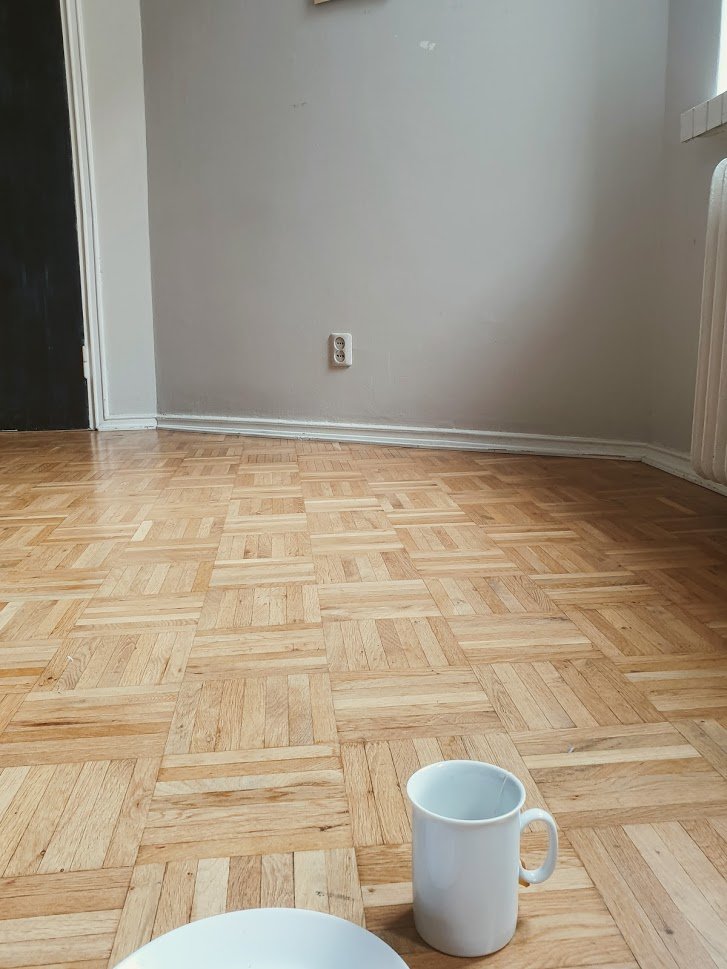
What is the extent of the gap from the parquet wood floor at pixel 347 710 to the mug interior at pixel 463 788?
3.0 inches

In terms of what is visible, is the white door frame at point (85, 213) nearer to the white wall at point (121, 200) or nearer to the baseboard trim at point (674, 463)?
the white wall at point (121, 200)

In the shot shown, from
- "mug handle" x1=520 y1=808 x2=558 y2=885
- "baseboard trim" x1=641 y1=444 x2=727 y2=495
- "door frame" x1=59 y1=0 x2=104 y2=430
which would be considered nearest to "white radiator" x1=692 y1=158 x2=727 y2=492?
"baseboard trim" x1=641 y1=444 x2=727 y2=495

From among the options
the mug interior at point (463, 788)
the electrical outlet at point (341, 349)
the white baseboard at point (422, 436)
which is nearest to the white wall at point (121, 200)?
the white baseboard at point (422, 436)

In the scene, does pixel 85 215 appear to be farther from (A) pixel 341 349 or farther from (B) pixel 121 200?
(A) pixel 341 349

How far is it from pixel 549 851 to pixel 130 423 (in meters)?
2.49

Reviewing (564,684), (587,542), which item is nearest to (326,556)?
(587,542)

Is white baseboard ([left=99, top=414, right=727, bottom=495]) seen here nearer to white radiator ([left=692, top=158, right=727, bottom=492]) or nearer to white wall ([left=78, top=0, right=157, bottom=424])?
white wall ([left=78, top=0, right=157, bottom=424])

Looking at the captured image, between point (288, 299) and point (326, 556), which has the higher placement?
point (288, 299)

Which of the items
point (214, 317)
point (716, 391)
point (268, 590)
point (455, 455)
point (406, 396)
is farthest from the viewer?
point (214, 317)

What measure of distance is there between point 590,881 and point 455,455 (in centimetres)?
180

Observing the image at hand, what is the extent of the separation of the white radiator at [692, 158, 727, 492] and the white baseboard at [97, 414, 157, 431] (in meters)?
1.81

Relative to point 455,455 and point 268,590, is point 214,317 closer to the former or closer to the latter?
point 455,455

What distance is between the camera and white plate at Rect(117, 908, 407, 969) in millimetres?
479

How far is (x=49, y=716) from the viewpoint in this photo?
0.85 meters
